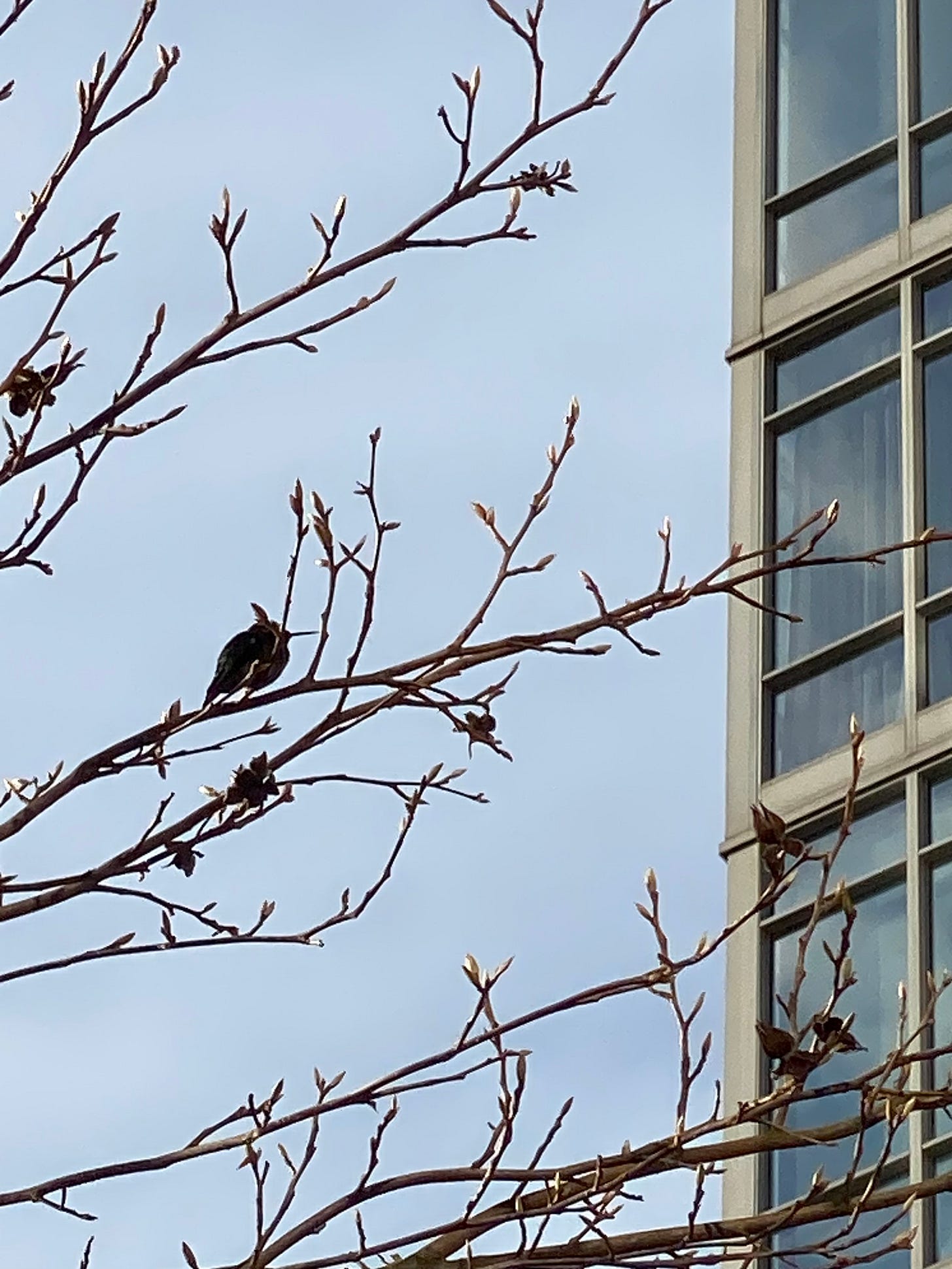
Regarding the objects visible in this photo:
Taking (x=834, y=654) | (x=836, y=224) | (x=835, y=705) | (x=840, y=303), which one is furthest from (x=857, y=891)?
(x=836, y=224)

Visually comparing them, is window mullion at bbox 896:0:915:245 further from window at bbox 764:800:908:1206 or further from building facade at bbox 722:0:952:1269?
window at bbox 764:800:908:1206

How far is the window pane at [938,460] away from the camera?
11695 millimetres

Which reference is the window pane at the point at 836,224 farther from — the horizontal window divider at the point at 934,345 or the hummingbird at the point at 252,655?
the hummingbird at the point at 252,655

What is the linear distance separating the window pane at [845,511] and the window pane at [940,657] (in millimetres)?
276

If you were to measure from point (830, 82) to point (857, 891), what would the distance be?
15.7ft

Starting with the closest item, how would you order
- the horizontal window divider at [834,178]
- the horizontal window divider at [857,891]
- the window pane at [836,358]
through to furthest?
1. the horizontal window divider at [857,891]
2. the window pane at [836,358]
3. the horizontal window divider at [834,178]

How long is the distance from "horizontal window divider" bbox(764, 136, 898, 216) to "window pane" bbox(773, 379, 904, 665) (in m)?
1.36

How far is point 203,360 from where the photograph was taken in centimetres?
373

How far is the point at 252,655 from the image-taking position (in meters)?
3.63

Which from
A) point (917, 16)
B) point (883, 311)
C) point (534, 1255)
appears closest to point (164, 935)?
point (534, 1255)

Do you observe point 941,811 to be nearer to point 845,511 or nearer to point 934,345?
point 845,511

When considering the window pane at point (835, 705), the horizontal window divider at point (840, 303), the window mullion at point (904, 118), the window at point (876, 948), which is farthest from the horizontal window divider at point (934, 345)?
the window at point (876, 948)

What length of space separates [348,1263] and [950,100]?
10.3 meters

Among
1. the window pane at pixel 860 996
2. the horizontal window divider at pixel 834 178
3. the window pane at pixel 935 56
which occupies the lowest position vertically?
the window pane at pixel 860 996
